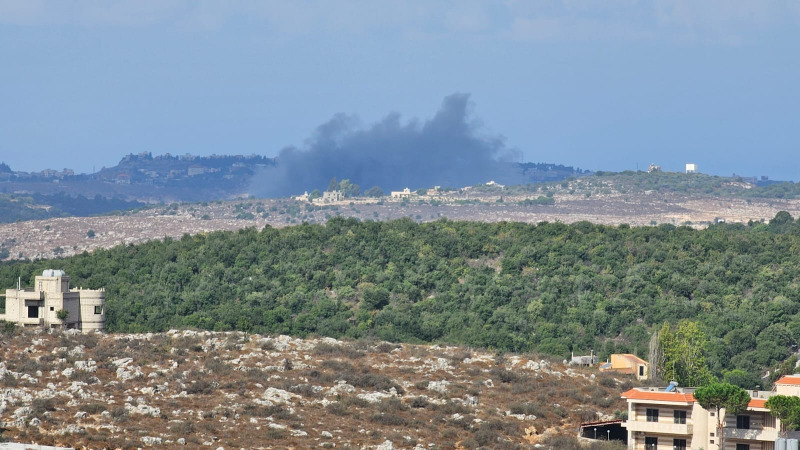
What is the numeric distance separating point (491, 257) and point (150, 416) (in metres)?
69.3

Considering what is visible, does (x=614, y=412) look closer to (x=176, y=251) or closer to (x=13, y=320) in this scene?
(x=13, y=320)

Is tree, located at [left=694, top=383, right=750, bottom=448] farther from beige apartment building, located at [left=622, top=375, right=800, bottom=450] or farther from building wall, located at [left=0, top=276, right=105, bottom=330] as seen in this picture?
building wall, located at [left=0, top=276, right=105, bottom=330]

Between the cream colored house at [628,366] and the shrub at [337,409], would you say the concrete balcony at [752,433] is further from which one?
the cream colored house at [628,366]

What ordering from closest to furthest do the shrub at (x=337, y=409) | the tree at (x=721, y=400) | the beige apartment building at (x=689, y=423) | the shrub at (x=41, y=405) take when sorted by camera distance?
the shrub at (x=41, y=405) < the tree at (x=721, y=400) < the beige apartment building at (x=689, y=423) < the shrub at (x=337, y=409)

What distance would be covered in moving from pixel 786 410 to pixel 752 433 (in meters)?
2.37

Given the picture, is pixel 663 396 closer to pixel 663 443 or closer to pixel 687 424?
pixel 687 424

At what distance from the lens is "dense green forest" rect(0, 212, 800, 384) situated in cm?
10256

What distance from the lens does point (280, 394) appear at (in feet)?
228

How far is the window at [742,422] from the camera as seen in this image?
63406 mm

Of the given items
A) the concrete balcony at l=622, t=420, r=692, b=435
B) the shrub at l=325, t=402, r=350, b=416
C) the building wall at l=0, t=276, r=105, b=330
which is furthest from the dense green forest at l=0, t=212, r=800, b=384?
the shrub at l=325, t=402, r=350, b=416

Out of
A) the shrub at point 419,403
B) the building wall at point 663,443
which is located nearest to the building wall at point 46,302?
the shrub at point 419,403

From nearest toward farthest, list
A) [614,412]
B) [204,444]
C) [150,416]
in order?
[204,444] < [150,416] < [614,412]

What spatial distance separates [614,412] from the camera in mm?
71312

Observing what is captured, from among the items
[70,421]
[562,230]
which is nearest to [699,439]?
[70,421]
